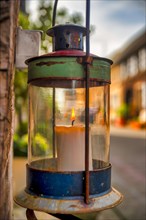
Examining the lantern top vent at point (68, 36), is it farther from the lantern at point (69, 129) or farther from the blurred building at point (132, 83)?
the blurred building at point (132, 83)

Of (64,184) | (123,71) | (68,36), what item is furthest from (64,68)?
(123,71)

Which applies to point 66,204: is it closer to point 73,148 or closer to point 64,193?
point 64,193

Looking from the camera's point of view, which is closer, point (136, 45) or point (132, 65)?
point (136, 45)

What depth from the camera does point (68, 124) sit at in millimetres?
2027

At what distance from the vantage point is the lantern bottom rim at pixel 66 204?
166 cm

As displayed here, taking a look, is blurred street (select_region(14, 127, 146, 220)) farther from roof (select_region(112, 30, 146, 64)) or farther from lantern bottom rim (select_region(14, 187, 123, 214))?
roof (select_region(112, 30, 146, 64))

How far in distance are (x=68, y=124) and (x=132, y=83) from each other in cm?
2943

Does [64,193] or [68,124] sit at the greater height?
[68,124]

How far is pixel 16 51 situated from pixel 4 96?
1.84 feet

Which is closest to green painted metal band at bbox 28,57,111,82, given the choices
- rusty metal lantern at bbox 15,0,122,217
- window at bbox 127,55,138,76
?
rusty metal lantern at bbox 15,0,122,217

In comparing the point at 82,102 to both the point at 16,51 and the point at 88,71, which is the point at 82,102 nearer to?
the point at 88,71

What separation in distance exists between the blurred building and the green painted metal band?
23050 mm

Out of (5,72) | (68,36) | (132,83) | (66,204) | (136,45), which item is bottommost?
(66,204)

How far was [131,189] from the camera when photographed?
6062 mm
